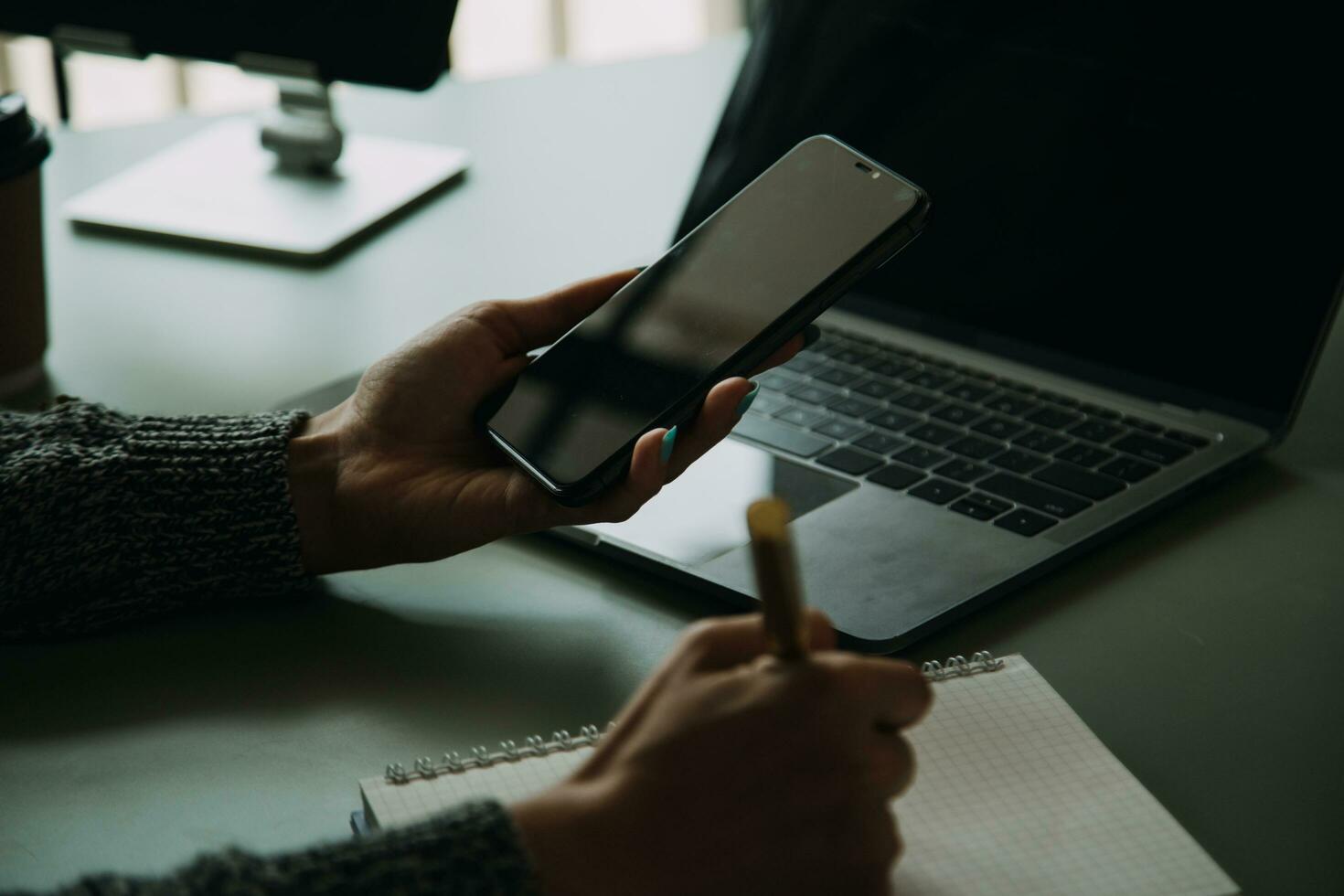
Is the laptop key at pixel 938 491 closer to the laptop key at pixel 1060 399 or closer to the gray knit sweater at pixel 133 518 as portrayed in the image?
the laptop key at pixel 1060 399

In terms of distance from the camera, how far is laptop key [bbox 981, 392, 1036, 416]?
0.81m

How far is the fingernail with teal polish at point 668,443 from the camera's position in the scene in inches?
25.1

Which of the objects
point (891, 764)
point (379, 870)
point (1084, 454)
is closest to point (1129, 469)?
point (1084, 454)

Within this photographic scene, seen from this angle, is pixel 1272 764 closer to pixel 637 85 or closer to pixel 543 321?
pixel 543 321

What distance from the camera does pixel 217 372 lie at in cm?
92

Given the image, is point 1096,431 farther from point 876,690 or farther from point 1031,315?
point 876,690

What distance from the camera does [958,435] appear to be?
79cm

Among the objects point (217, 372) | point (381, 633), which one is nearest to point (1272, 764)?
point (381, 633)

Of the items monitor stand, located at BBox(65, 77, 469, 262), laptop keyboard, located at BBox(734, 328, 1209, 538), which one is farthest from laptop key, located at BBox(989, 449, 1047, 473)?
monitor stand, located at BBox(65, 77, 469, 262)

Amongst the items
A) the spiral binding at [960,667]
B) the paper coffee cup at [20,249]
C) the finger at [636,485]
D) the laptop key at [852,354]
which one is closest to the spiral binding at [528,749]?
the spiral binding at [960,667]

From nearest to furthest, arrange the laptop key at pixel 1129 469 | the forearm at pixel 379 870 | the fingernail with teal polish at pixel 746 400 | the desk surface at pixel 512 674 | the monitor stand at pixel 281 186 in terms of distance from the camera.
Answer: the forearm at pixel 379 870 < the desk surface at pixel 512 674 < the fingernail with teal polish at pixel 746 400 < the laptop key at pixel 1129 469 < the monitor stand at pixel 281 186

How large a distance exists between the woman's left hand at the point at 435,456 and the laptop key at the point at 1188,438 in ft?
0.78

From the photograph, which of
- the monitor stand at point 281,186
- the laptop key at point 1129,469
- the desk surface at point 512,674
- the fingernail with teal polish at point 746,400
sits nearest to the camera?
the desk surface at point 512,674

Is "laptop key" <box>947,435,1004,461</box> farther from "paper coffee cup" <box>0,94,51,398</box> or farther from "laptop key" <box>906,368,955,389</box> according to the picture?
"paper coffee cup" <box>0,94,51,398</box>
